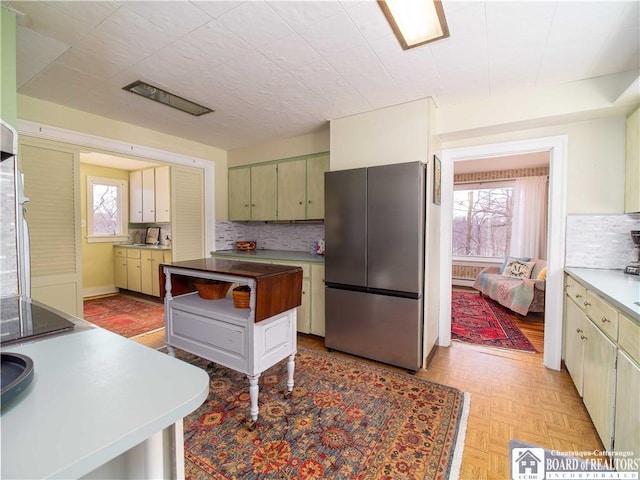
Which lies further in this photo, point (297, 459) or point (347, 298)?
point (347, 298)

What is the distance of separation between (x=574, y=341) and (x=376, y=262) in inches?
61.8

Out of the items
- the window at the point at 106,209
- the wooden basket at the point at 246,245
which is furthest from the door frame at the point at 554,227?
the window at the point at 106,209

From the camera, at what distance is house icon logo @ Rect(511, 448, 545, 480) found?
4.98ft

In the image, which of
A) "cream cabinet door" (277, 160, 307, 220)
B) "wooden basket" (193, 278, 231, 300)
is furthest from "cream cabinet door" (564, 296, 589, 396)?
"cream cabinet door" (277, 160, 307, 220)

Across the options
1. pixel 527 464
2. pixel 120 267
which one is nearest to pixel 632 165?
pixel 527 464

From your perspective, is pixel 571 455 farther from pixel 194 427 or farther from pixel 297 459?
pixel 194 427

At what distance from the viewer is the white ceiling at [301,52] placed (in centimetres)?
157

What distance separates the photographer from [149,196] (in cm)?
511

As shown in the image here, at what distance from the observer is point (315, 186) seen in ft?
11.6

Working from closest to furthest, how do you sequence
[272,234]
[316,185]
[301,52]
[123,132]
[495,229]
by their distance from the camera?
[301,52] < [123,132] < [316,185] < [272,234] < [495,229]

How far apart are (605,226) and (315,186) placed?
2652mm

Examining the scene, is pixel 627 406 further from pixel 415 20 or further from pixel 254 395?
pixel 415 20

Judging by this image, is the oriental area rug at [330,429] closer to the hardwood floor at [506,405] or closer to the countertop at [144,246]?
the hardwood floor at [506,405]

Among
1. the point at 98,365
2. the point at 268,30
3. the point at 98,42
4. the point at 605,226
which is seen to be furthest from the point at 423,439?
the point at 98,42
